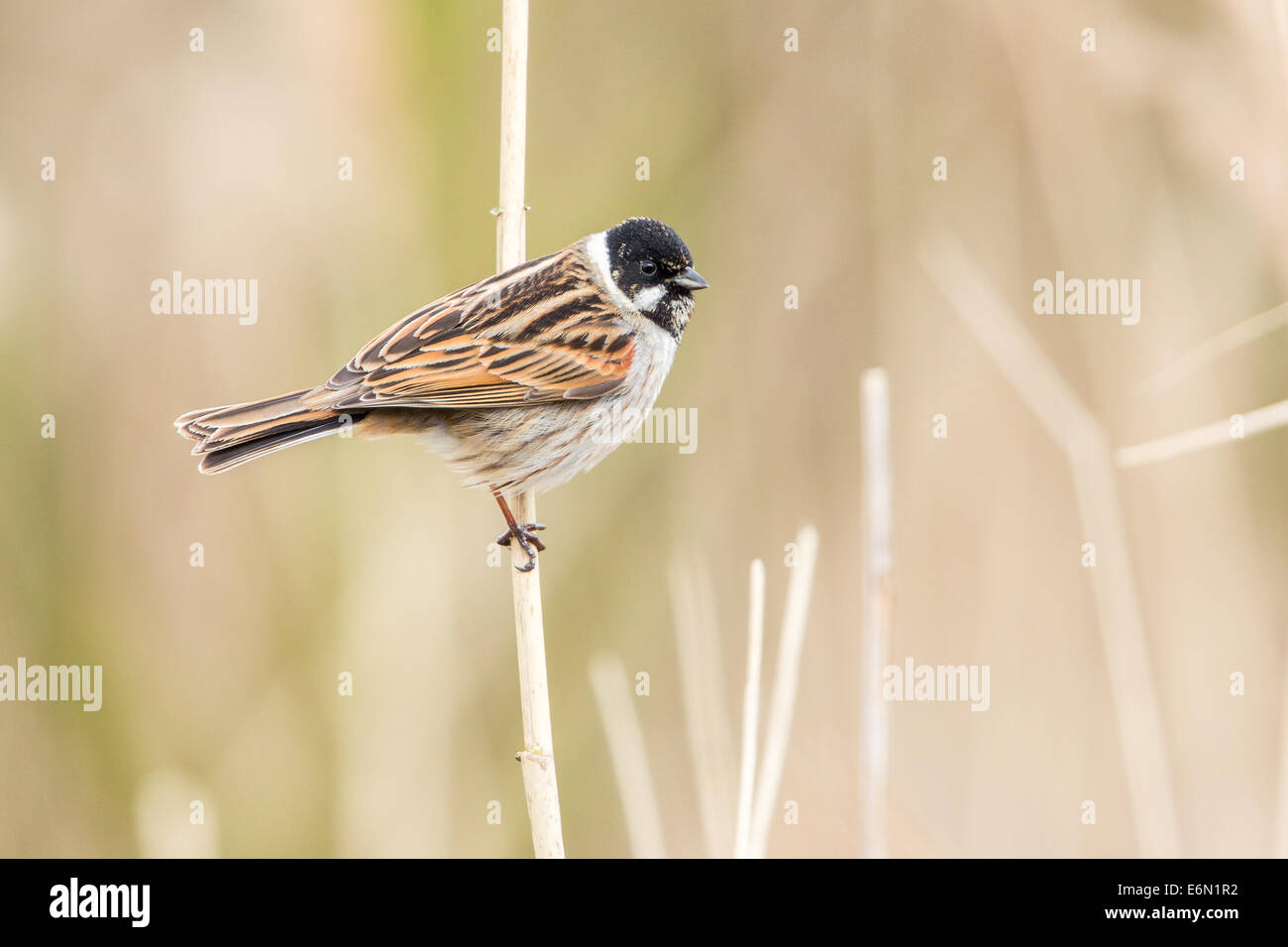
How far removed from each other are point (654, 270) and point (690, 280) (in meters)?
0.14

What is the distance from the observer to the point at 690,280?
4141 mm

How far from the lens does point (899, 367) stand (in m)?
4.98

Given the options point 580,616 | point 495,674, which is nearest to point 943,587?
point 580,616

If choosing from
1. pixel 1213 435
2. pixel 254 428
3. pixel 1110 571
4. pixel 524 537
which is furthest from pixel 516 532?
pixel 1213 435

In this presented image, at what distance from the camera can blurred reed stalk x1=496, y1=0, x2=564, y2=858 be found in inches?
116

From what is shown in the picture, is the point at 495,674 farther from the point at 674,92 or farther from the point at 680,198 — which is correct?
the point at 674,92

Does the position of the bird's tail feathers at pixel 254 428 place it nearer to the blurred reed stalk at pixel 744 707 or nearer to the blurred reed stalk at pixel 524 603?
the blurred reed stalk at pixel 524 603

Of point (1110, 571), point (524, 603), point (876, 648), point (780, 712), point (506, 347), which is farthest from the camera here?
point (506, 347)

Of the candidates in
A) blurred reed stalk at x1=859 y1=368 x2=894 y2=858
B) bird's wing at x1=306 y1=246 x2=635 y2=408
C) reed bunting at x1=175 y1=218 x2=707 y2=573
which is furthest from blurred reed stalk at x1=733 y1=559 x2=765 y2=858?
bird's wing at x1=306 y1=246 x2=635 y2=408

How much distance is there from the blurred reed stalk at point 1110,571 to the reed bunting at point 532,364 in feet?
3.37

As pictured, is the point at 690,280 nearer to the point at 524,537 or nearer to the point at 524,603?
the point at 524,537

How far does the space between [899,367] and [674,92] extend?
141 centimetres

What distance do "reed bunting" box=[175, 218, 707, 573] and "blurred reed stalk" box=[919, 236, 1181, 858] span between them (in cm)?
103

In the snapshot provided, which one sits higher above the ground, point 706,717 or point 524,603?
point 524,603
